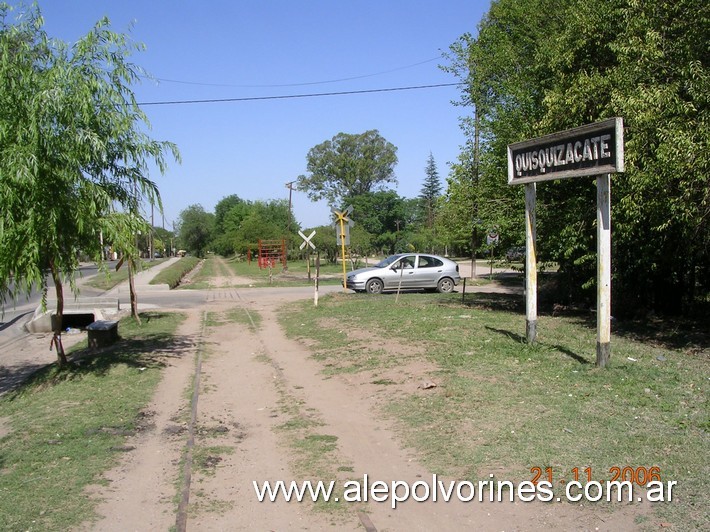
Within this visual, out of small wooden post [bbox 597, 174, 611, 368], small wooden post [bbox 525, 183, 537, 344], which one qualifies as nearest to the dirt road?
small wooden post [bbox 525, 183, 537, 344]

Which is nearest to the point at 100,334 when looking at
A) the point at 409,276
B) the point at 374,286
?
the point at 374,286

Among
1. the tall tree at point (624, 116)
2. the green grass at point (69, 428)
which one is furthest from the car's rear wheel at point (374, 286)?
the green grass at point (69, 428)

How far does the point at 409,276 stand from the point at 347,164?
64.0 meters

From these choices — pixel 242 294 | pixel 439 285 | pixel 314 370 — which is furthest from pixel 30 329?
pixel 439 285

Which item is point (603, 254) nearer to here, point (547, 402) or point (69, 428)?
point (547, 402)

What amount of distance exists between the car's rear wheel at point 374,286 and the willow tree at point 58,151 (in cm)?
1376

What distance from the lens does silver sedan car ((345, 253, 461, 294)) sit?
23.8 metres

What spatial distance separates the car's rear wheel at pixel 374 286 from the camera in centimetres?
2370

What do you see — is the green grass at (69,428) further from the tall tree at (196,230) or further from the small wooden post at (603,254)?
the tall tree at (196,230)

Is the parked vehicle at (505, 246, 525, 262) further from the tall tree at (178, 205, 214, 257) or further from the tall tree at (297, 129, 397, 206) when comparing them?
the tall tree at (178, 205, 214, 257)

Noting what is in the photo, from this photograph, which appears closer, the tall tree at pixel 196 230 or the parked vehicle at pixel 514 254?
the parked vehicle at pixel 514 254

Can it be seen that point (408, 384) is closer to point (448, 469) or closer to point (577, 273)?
point (448, 469)

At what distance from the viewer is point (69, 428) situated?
23.9 feet

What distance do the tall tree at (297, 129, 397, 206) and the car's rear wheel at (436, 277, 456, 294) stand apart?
62.4 meters
